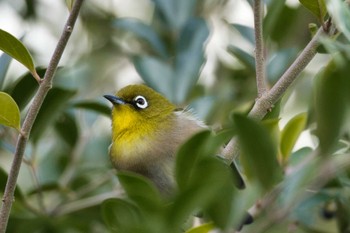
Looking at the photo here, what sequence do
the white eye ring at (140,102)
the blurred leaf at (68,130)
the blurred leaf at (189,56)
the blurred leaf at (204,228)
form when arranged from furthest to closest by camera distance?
1. the blurred leaf at (189,56)
2. the white eye ring at (140,102)
3. the blurred leaf at (68,130)
4. the blurred leaf at (204,228)

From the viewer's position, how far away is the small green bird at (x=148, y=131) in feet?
13.1

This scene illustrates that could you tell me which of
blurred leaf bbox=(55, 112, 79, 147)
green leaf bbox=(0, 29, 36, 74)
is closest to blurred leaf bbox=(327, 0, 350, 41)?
green leaf bbox=(0, 29, 36, 74)

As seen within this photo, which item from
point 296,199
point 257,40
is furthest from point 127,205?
point 257,40

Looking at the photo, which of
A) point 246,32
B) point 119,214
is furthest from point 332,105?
point 246,32

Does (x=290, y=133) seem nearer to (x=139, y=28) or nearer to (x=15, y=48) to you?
(x=15, y=48)

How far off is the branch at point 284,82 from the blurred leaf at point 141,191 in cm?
88

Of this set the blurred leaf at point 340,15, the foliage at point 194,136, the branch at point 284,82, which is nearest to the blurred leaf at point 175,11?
the foliage at point 194,136

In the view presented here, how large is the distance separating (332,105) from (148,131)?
8.24 feet

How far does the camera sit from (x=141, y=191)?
207 cm

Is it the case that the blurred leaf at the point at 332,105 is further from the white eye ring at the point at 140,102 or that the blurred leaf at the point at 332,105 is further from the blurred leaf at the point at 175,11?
the blurred leaf at the point at 175,11

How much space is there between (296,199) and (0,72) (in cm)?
185

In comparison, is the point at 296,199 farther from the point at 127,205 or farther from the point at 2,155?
the point at 2,155

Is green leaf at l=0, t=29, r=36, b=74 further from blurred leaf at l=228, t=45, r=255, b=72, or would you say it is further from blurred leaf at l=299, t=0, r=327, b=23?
blurred leaf at l=228, t=45, r=255, b=72

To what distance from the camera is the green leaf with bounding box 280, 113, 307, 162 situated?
305cm
